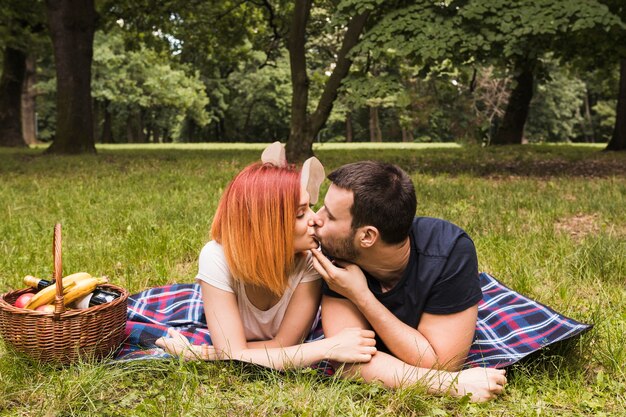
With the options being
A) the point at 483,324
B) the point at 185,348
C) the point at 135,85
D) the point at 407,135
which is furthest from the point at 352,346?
the point at 407,135

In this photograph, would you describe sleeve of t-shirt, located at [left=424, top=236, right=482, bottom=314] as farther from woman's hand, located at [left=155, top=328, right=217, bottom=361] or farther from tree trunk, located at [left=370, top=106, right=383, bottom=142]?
tree trunk, located at [left=370, top=106, right=383, bottom=142]

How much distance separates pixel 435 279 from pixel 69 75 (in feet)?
46.8

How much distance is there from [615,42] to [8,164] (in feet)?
38.8

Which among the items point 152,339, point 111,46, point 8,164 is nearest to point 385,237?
point 152,339

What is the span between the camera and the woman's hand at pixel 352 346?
2666mm

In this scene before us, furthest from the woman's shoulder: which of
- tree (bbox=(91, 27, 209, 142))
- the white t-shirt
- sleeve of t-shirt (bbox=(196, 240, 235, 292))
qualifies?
tree (bbox=(91, 27, 209, 142))

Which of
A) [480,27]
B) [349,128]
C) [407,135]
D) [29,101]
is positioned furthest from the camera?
[407,135]

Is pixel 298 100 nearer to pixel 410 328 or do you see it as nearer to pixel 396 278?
pixel 396 278

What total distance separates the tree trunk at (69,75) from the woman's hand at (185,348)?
42.8ft

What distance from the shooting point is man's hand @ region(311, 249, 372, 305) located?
2.66 m

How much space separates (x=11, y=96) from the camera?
21953 mm

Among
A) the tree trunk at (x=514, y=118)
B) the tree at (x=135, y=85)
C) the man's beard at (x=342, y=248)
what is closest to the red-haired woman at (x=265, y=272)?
the man's beard at (x=342, y=248)

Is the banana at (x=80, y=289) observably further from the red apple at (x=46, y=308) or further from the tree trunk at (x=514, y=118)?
the tree trunk at (x=514, y=118)

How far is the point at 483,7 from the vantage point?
9016mm
